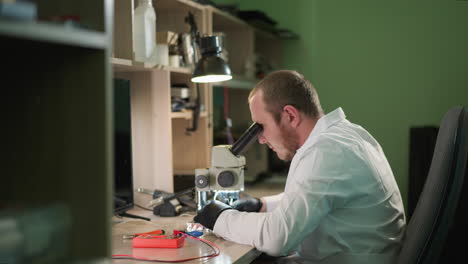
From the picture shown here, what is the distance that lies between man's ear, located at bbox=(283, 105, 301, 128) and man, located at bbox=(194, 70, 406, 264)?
0.10m

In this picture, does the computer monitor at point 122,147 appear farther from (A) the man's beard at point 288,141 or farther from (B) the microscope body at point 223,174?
(A) the man's beard at point 288,141

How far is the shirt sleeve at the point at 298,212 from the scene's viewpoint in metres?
1.46

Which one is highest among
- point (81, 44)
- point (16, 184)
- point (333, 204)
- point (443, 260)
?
Result: point (81, 44)

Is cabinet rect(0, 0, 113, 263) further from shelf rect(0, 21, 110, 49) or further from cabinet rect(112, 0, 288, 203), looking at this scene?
cabinet rect(112, 0, 288, 203)

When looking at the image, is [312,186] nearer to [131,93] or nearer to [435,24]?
[131,93]

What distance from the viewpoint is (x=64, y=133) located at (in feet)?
2.89

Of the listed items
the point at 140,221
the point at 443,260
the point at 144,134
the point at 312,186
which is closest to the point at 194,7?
the point at 144,134

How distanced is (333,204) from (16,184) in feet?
3.15

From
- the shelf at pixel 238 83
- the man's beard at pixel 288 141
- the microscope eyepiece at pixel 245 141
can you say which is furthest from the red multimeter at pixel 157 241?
the shelf at pixel 238 83

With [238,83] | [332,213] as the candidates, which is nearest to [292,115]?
[332,213]

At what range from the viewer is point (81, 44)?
792mm

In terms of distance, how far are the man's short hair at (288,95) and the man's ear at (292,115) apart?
2cm

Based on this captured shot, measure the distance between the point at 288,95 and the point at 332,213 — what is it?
0.50m

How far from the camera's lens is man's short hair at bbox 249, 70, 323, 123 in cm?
184
